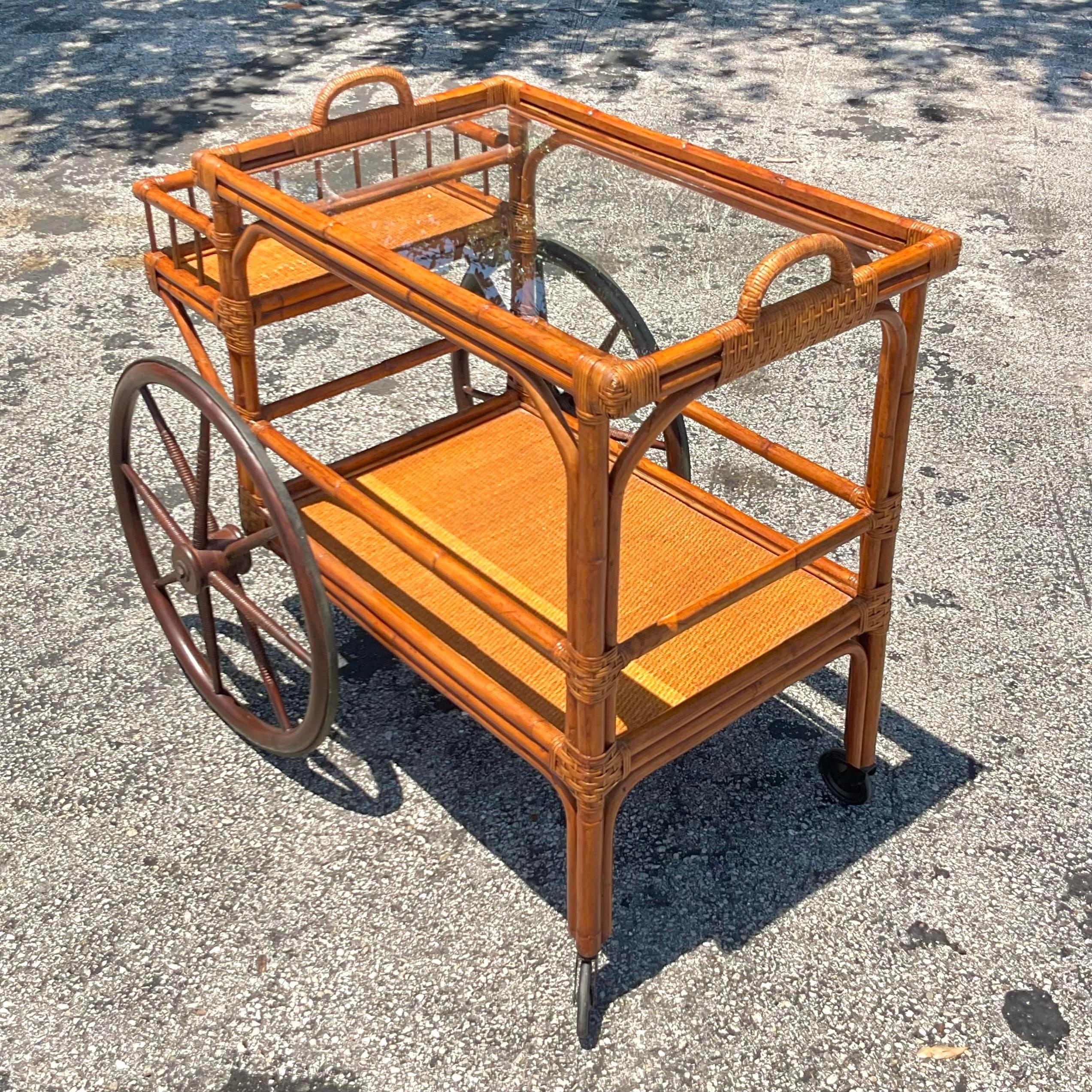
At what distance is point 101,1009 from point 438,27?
5.61 metres

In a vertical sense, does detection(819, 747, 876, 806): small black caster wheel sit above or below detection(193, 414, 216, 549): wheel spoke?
below

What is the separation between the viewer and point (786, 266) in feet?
5.80

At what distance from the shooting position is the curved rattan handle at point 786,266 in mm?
1742

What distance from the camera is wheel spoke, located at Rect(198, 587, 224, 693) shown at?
99.0 inches

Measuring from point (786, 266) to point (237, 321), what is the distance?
114 cm

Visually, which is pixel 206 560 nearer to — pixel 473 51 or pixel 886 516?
pixel 886 516

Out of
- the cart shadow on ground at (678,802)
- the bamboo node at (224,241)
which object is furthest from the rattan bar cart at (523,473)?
the cart shadow on ground at (678,802)

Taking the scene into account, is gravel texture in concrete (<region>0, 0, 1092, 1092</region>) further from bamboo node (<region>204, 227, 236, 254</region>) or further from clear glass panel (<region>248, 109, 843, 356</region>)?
bamboo node (<region>204, 227, 236, 254</region>)

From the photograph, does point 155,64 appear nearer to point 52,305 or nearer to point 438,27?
point 438,27

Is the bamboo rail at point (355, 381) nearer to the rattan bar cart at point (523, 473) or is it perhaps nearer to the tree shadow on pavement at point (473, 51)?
the rattan bar cart at point (523, 473)

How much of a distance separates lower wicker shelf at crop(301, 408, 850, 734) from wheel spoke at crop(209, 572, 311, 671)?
0.13 m

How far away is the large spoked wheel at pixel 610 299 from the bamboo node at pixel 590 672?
85 cm

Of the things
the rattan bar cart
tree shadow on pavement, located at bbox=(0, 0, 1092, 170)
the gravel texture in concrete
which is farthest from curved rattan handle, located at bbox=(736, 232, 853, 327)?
tree shadow on pavement, located at bbox=(0, 0, 1092, 170)

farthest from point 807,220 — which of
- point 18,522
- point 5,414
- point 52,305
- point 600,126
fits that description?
point 52,305
